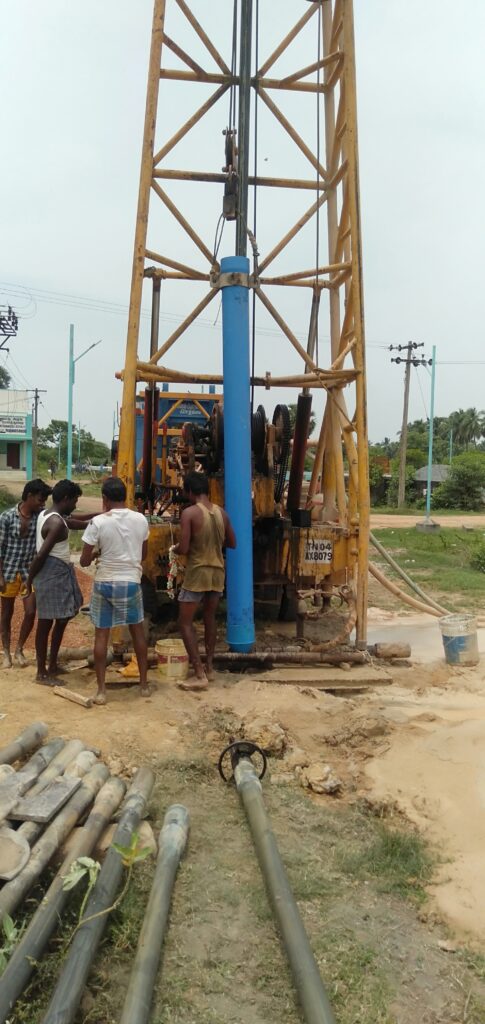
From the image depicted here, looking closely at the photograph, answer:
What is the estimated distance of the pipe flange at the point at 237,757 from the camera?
4246mm

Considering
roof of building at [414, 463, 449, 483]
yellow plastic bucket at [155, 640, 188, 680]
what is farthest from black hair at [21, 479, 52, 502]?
roof of building at [414, 463, 449, 483]

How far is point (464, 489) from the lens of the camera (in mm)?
42000

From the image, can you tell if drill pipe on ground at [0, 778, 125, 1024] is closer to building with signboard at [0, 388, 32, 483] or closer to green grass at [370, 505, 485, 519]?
green grass at [370, 505, 485, 519]

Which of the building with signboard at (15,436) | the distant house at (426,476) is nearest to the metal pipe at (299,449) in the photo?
the building with signboard at (15,436)

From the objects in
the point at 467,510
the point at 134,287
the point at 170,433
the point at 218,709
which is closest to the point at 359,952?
the point at 218,709

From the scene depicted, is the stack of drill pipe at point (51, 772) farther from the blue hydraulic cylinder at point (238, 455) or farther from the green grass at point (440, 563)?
the green grass at point (440, 563)

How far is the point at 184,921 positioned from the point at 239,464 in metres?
3.92

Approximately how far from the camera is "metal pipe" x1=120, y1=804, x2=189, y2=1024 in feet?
7.92

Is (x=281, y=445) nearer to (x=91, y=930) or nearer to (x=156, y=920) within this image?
(x=156, y=920)

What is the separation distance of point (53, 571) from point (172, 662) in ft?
3.92

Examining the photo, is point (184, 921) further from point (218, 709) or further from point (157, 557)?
point (157, 557)

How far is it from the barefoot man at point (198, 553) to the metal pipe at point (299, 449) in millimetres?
1277

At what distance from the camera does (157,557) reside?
6.78 metres

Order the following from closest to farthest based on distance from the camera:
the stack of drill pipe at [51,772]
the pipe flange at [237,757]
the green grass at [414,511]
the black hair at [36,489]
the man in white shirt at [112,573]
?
the stack of drill pipe at [51,772]
the pipe flange at [237,757]
the man in white shirt at [112,573]
the black hair at [36,489]
the green grass at [414,511]
